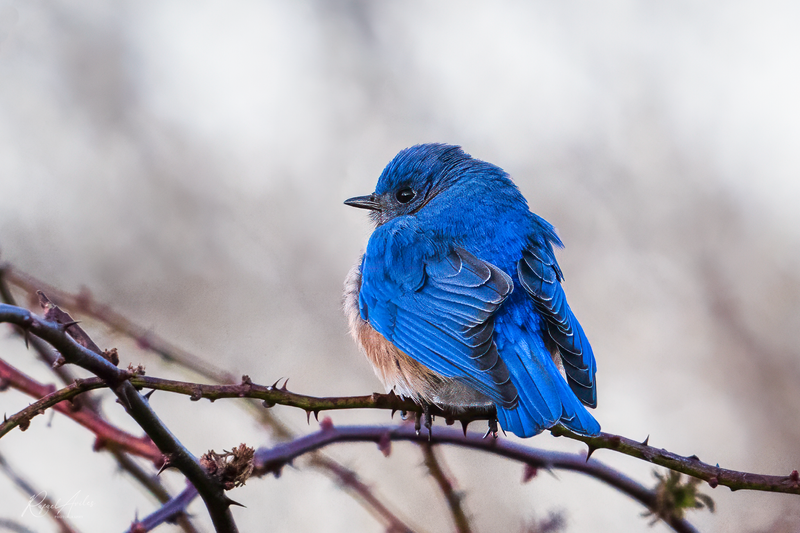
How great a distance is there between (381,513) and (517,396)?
1.84ft

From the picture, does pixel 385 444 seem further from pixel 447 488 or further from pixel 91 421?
pixel 91 421

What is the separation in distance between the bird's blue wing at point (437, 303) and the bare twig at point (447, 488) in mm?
318

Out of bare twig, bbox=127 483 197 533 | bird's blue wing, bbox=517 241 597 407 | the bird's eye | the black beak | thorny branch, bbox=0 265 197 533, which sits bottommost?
bare twig, bbox=127 483 197 533

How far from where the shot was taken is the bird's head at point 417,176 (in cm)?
330

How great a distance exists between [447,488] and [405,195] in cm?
175

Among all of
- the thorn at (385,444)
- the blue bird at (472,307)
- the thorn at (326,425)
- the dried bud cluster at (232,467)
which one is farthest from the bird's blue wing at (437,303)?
the dried bud cluster at (232,467)

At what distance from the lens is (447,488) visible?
1.87 meters

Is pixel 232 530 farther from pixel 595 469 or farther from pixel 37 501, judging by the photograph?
pixel 595 469

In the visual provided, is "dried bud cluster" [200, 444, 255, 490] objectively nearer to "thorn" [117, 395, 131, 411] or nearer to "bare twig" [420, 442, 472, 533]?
"thorn" [117, 395, 131, 411]

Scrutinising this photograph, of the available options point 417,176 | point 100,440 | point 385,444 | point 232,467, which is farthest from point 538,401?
point 417,176

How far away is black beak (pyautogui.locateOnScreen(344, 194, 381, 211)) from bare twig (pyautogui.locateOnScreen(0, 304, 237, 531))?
2053 millimetres

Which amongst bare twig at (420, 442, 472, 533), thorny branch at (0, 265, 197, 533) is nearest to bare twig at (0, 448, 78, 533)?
thorny branch at (0, 265, 197, 533)

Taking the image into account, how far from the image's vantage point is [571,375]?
2.44 m

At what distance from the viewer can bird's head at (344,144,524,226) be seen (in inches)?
130
